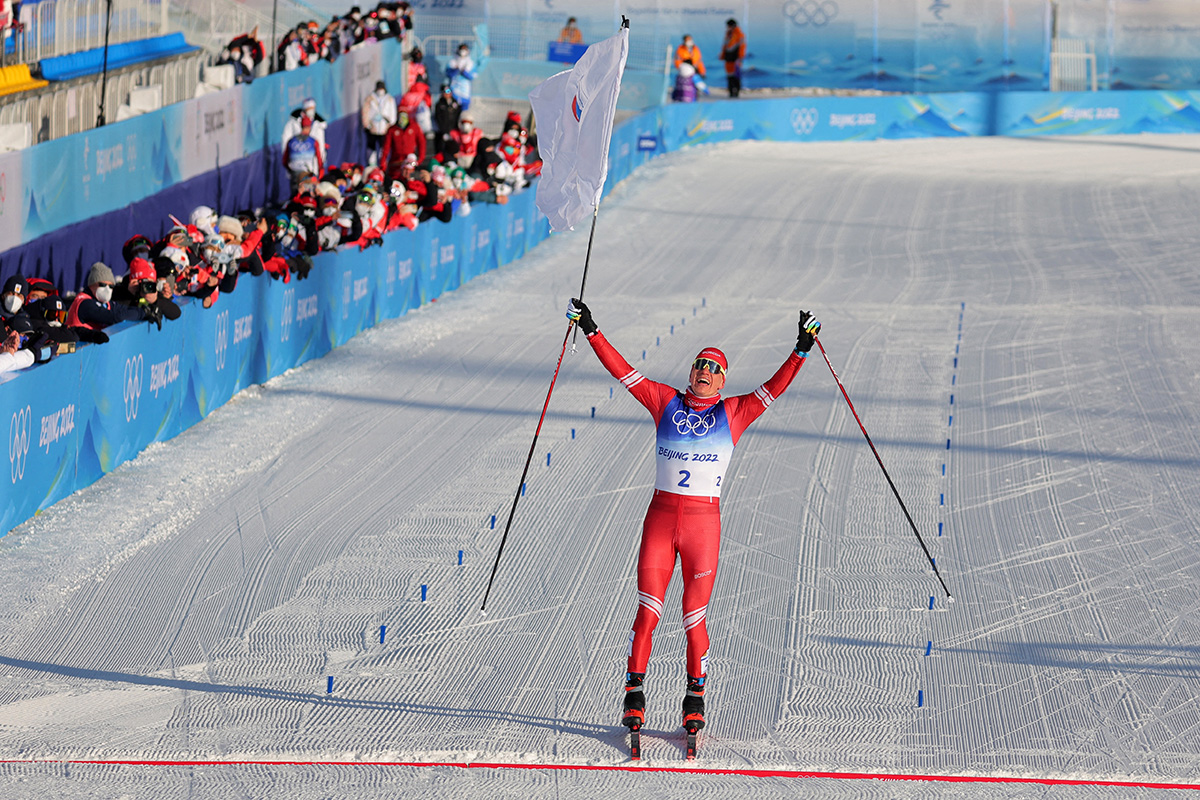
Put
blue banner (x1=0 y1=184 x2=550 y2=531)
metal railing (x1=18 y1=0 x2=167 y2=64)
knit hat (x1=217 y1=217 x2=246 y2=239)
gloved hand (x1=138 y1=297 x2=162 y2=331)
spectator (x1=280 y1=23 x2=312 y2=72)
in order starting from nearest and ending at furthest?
blue banner (x1=0 y1=184 x2=550 y2=531) → gloved hand (x1=138 y1=297 x2=162 y2=331) → knit hat (x1=217 y1=217 x2=246 y2=239) → metal railing (x1=18 y1=0 x2=167 y2=64) → spectator (x1=280 y1=23 x2=312 y2=72)

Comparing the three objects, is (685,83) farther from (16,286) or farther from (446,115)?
(16,286)

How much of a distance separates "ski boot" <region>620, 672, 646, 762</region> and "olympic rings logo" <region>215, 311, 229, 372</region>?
254 inches

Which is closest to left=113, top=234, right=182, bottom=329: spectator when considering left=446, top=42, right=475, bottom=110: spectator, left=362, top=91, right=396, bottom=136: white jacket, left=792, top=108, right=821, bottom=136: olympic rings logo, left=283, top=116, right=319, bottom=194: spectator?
left=283, top=116, right=319, bottom=194: spectator

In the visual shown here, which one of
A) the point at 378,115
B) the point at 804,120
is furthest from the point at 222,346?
the point at 804,120

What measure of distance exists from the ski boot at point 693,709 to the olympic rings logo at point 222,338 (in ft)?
21.6

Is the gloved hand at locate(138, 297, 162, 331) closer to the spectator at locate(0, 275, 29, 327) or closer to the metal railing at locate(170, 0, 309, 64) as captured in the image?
the spectator at locate(0, 275, 29, 327)

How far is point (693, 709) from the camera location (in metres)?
→ 6.23

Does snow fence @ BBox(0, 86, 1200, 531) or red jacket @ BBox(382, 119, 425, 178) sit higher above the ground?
red jacket @ BBox(382, 119, 425, 178)

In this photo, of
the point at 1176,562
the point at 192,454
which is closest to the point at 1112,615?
the point at 1176,562

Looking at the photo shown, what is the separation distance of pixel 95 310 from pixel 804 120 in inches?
806

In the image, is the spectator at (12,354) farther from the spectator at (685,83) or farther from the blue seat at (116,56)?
the spectator at (685,83)

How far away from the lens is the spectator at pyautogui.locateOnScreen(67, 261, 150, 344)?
978cm

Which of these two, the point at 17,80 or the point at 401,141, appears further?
the point at 401,141

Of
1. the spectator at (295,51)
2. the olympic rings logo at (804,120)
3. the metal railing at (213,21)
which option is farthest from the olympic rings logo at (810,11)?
the spectator at (295,51)
